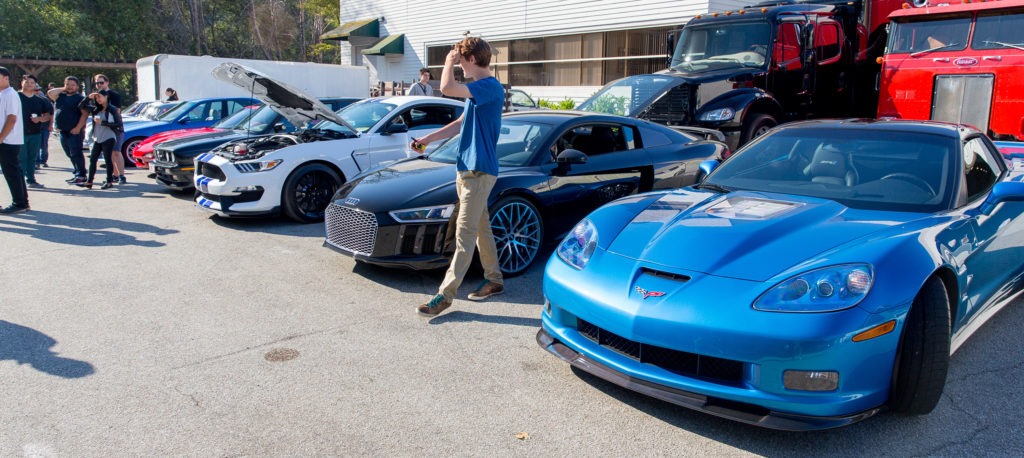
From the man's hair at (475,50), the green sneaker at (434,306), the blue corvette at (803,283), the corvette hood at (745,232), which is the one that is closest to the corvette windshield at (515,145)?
the man's hair at (475,50)

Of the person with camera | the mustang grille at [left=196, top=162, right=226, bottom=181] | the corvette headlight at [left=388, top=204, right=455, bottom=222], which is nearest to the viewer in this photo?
the corvette headlight at [left=388, top=204, right=455, bottom=222]

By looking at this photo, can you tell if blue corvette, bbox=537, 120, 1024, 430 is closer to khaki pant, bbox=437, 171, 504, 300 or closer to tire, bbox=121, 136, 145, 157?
khaki pant, bbox=437, 171, 504, 300

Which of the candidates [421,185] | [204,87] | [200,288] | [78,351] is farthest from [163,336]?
[204,87]

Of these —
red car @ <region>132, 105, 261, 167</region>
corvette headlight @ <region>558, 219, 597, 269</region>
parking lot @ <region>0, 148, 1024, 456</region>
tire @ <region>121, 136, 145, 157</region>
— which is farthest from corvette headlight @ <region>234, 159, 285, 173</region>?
tire @ <region>121, 136, 145, 157</region>

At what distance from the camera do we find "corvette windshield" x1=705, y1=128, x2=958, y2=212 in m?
3.78

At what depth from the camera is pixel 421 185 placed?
552 cm

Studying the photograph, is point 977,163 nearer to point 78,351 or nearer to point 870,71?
point 78,351

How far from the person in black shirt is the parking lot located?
20.8 feet

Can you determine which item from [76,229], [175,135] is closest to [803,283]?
[76,229]

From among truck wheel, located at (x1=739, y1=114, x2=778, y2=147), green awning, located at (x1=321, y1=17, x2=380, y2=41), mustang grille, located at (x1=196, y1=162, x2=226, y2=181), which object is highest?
green awning, located at (x1=321, y1=17, x2=380, y2=41)

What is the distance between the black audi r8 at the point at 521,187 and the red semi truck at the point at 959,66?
4844 mm

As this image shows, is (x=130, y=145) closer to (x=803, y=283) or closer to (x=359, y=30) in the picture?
(x=803, y=283)

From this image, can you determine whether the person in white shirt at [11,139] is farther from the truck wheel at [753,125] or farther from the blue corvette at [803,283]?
the truck wheel at [753,125]

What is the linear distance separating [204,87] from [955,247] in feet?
72.3
